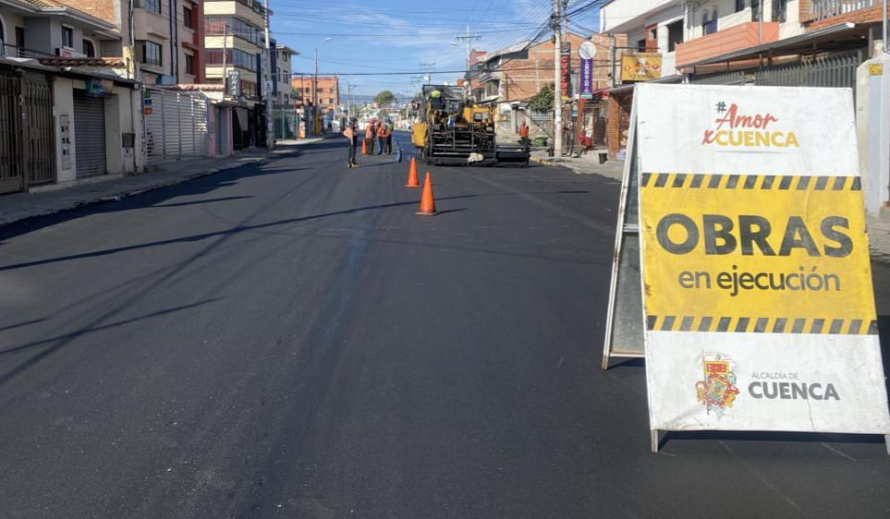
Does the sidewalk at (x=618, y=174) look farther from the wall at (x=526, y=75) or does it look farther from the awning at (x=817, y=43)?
the wall at (x=526, y=75)

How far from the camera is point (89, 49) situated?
3725 cm

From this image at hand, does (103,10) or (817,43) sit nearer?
(817,43)

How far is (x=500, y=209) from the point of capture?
16.7 m

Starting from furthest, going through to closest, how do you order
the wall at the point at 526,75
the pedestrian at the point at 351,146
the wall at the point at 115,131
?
the wall at the point at 526,75
the pedestrian at the point at 351,146
the wall at the point at 115,131

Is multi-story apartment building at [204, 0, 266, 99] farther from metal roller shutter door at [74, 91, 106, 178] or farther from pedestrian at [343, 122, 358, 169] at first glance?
metal roller shutter door at [74, 91, 106, 178]

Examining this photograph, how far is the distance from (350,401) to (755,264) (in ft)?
8.30

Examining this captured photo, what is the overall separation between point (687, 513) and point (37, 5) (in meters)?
33.4

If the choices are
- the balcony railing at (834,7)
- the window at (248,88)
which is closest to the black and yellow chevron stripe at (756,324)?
the balcony railing at (834,7)

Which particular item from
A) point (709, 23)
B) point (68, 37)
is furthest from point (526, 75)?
point (68, 37)

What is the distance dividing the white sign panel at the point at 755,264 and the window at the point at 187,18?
158ft

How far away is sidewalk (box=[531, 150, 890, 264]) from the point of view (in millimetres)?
11898

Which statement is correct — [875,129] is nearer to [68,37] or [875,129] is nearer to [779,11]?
[779,11]

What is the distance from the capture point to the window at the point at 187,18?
49.0m

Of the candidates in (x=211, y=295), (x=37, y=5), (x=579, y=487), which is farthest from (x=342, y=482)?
(x=37, y=5)
